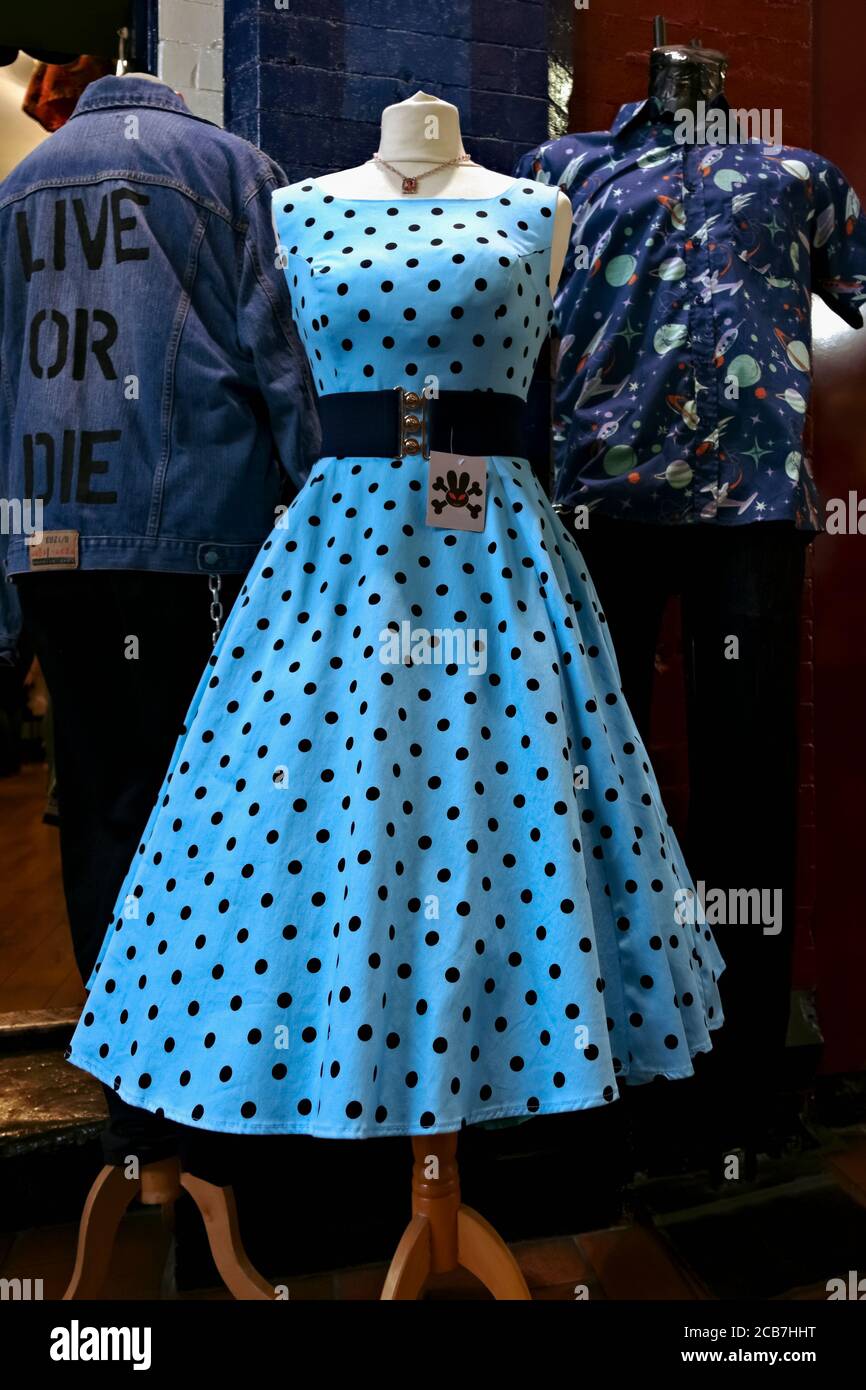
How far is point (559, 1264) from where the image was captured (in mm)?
1843

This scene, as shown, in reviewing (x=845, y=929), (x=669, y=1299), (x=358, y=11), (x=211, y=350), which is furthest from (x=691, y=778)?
(x=358, y=11)

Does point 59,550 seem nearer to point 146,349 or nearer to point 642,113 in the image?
point 146,349

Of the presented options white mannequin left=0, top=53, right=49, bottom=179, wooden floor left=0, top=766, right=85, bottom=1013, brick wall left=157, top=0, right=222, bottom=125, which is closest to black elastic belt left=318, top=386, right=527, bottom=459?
brick wall left=157, top=0, right=222, bottom=125

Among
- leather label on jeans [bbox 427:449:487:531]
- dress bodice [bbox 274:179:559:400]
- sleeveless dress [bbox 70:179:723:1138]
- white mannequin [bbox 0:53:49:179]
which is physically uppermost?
white mannequin [bbox 0:53:49:179]

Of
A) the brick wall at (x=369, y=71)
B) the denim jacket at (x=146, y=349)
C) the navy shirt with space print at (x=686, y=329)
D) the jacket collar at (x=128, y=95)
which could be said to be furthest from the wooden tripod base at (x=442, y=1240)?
the brick wall at (x=369, y=71)

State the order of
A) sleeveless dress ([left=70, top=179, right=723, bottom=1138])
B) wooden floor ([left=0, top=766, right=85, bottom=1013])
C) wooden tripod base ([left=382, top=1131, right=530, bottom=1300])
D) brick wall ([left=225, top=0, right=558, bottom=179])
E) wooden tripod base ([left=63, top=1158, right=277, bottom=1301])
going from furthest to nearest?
wooden floor ([left=0, top=766, right=85, bottom=1013])
brick wall ([left=225, top=0, right=558, bottom=179])
wooden tripod base ([left=63, top=1158, right=277, bottom=1301])
wooden tripod base ([left=382, top=1131, right=530, bottom=1300])
sleeveless dress ([left=70, top=179, right=723, bottom=1138])

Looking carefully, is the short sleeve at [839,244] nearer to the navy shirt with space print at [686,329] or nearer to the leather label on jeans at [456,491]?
the navy shirt with space print at [686,329]

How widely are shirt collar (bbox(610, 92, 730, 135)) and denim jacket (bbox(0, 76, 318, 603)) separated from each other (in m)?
0.66

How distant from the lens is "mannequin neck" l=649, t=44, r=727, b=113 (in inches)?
74.2

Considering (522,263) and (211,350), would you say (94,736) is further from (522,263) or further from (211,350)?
(522,263)

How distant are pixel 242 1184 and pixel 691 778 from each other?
0.98m

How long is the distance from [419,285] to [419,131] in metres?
0.26

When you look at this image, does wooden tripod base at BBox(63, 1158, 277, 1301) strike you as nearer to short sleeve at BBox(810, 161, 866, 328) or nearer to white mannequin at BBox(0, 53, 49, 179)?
short sleeve at BBox(810, 161, 866, 328)

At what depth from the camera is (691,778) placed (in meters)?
1.99
